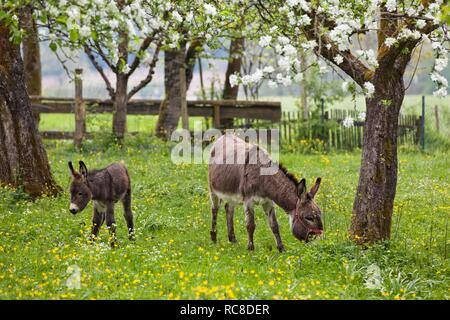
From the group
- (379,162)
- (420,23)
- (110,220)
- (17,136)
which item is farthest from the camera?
(17,136)

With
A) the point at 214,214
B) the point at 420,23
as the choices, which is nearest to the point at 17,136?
the point at 214,214

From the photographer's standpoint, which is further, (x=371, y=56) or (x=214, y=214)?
(x=214, y=214)

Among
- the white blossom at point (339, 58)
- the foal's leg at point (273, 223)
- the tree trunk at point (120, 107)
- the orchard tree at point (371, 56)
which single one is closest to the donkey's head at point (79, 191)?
the foal's leg at point (273, 223)

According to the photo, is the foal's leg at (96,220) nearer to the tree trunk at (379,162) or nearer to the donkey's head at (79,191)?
the donkey's head at (79,191)

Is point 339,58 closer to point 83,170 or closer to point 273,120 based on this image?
point 83,170

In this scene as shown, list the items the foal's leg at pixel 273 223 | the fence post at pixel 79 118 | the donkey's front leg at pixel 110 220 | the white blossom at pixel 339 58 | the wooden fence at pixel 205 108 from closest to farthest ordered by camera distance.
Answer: the white blossom at pixel 339 58 → the donkey's front leg at pixel 110 220 → the foal's leg at pixel 273 223 → the fence post at pixel 79 118 → the wooden fence at pixel 205 108

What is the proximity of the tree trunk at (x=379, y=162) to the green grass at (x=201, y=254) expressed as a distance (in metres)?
0.42

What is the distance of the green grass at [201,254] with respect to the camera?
8555 mm

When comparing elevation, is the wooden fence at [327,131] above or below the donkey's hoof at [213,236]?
above

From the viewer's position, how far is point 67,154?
20703 millimetres

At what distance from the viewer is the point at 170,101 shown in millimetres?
23453

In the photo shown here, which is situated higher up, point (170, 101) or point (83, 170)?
point (170, 101)

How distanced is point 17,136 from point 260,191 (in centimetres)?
618
